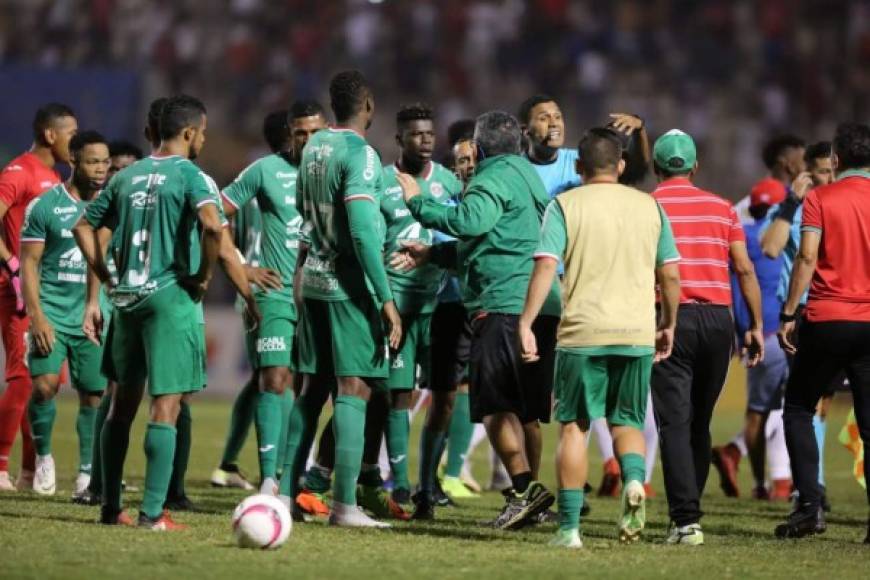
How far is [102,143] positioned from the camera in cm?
1030

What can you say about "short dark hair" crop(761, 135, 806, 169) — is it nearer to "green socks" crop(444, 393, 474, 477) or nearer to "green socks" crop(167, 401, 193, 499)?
"green socks" crop(444, 393, 474, 477)

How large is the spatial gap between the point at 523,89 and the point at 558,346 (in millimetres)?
16860

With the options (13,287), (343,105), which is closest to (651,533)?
(343,105)

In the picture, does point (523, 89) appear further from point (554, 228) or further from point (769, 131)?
point (554, 228)

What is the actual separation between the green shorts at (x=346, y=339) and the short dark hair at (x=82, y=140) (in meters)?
2.28

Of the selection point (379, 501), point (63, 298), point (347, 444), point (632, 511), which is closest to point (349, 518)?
point (347, 444)

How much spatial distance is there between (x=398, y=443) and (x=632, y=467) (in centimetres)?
256

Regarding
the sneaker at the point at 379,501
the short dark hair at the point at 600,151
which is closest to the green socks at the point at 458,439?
the sneaker at the point at 379,501

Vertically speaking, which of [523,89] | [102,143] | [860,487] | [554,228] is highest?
[523,89]

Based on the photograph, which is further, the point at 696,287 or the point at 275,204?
the point at 275,204

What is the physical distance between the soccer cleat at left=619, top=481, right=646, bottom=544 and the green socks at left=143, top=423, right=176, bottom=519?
92.8 inches

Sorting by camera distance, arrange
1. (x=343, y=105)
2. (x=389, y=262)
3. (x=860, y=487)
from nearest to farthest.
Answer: (x=343, y=105), (x=389, y=262), (x=860, y=487)

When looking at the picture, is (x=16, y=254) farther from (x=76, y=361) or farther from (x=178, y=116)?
(x=178, y=116)

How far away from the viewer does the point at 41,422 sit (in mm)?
10672
